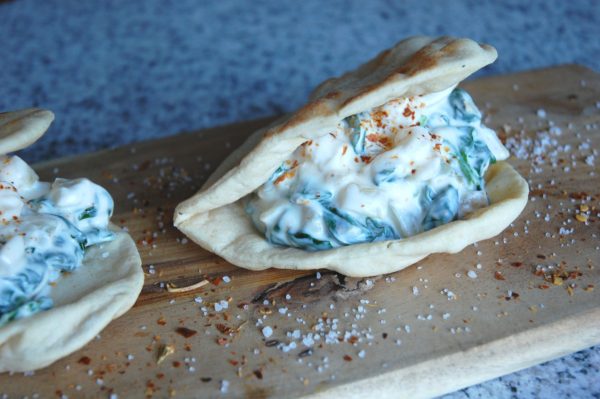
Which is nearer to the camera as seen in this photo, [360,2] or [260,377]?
[260,377]

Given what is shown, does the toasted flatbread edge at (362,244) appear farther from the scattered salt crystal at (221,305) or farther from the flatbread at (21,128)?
the flatbread at (21,128)

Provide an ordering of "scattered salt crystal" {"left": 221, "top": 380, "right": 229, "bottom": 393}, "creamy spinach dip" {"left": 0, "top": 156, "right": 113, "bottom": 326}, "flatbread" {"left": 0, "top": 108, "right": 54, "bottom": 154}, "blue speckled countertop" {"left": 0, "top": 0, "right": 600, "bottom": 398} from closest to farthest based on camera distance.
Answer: "scattered salt crystal" {"left": 221, "top": 380, "right": 229, "bottom": 393} < "creamy spinach dip" {"left": 0, "top": 156, "right": 113, "bottom": 326} < "flatbread" {"left": 0, "top": 108, "right": 54, "bottom": 154} < "blue speckled countertop" {"left": 0, "top": 0, "right": 600, "bottom": 398}

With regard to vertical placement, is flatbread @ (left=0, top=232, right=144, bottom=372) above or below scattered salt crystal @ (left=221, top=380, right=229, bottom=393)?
above

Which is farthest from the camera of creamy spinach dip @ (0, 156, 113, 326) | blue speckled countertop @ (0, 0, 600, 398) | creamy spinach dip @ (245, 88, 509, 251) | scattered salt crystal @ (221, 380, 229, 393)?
blue speckled countertop @ (0, 0, 600, 398)

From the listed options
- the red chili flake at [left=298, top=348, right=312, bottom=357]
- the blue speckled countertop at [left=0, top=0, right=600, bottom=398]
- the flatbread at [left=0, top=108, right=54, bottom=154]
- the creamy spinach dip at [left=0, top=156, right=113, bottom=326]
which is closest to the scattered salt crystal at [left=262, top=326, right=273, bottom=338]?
the red chili flake at [left=298, top=348, right=312, bottom=357]

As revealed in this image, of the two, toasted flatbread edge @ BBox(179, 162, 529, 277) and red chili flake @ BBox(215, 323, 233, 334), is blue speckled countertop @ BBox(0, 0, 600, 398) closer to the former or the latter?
toasted flatbread edge @ BBox(179, 162, 529, 277)

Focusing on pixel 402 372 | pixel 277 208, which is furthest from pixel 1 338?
pixel 402 372

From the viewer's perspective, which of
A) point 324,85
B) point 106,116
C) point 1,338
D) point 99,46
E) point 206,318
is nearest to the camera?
point 1,338

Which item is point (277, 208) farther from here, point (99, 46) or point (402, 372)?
point (99, 46)
